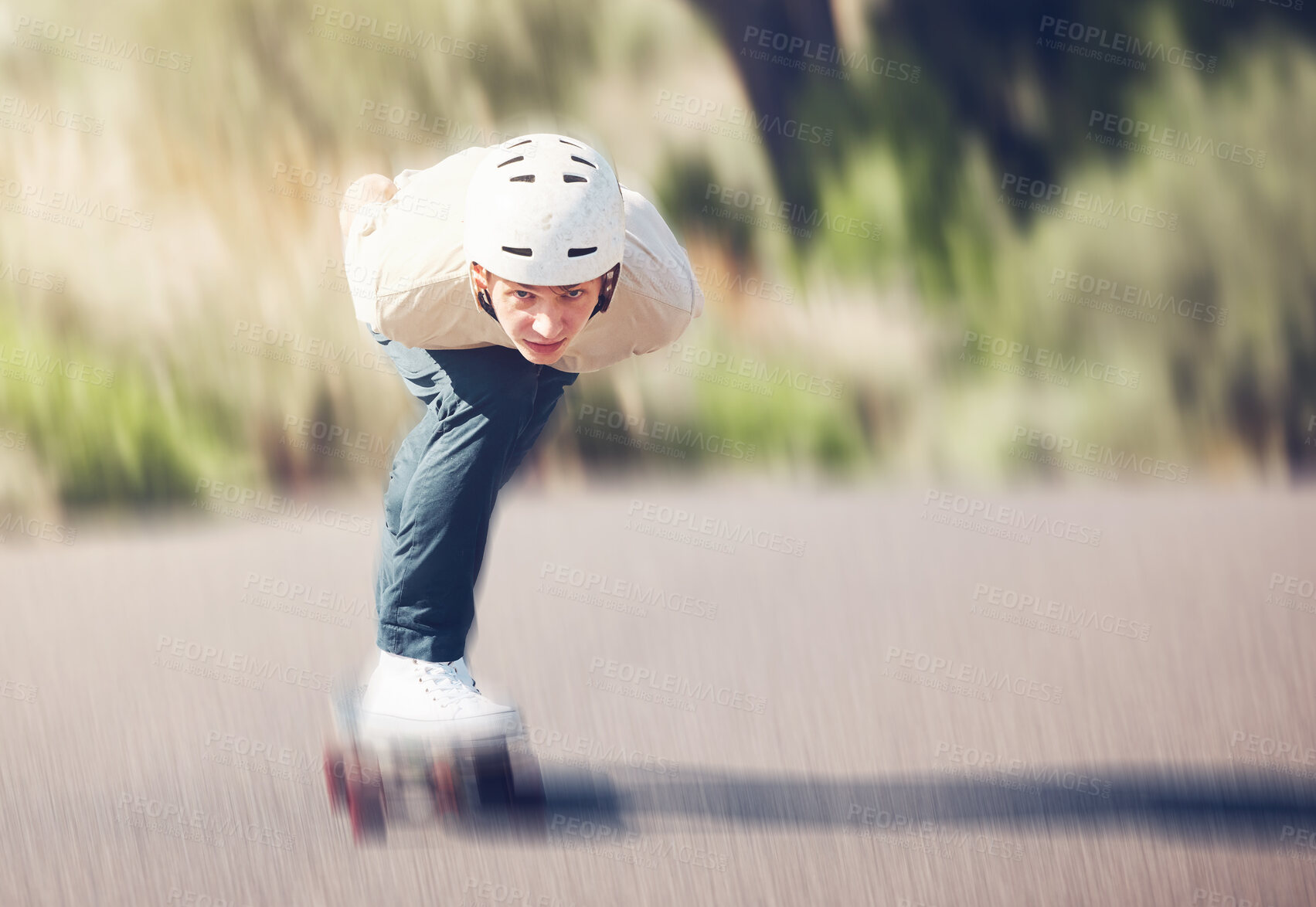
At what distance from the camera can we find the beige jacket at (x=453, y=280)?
212 centimetres

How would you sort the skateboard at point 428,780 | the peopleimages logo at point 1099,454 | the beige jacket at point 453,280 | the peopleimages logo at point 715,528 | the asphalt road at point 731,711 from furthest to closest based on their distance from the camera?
the peopleimages logo at point 1099,454 < the peopleimages logo at point 715,528 < the beige jacket at point 453,280 < the skateboard at point 428,780 < the asphalt road at point 731,711

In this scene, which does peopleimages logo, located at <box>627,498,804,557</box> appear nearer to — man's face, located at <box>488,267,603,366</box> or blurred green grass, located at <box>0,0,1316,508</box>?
blurred green grass, located at <box>0,0,1316,508</box>

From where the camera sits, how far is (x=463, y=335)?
2.19m

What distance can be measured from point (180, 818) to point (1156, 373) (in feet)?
12.1

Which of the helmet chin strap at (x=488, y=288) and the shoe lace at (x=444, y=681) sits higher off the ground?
the helmet chin strap at (x=488, y=288)

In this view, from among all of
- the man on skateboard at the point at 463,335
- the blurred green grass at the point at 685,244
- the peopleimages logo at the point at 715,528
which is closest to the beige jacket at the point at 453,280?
the man on skateboard at the point at 463,335

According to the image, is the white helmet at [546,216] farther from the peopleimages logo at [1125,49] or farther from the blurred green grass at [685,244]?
the peopleimages logo at [1125,49]

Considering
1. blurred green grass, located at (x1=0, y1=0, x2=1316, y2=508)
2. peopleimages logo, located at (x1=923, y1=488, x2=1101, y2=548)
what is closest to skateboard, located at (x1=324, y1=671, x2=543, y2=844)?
peopleimages logo, located at (x1=923, y1=488, x2=1101, y2=548)

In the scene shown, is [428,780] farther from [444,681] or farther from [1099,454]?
[1099,454]

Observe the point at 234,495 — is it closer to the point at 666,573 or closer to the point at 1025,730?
the point at 666,573

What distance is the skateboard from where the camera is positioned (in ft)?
6.59

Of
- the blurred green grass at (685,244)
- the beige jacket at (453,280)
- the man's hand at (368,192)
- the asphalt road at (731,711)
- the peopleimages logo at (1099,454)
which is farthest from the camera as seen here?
the peopleimages logo at (1099,454)

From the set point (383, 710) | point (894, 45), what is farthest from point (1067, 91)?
point (383, 710)

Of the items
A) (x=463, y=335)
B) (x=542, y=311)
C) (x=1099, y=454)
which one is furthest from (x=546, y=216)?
(x=1099, y=454)
